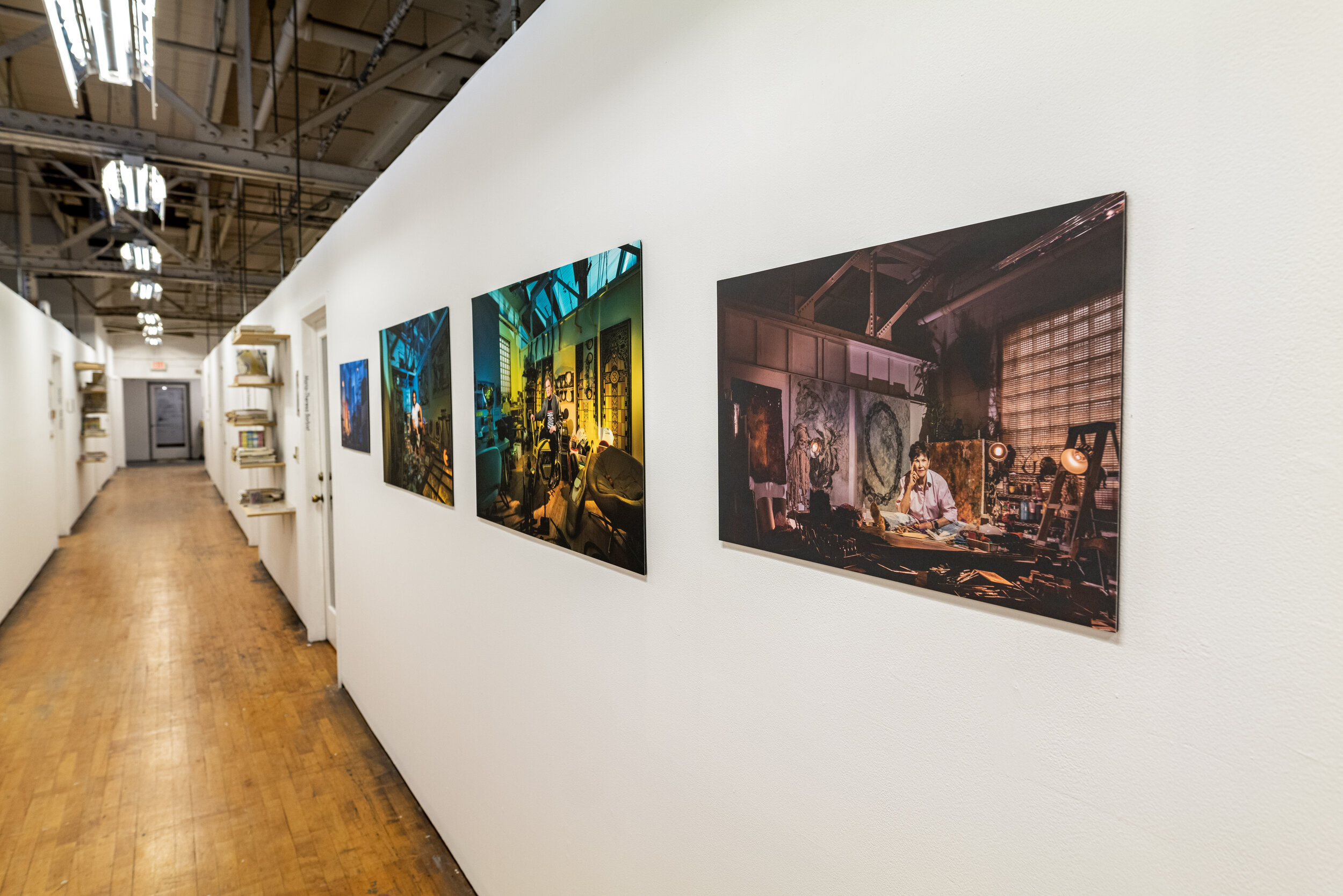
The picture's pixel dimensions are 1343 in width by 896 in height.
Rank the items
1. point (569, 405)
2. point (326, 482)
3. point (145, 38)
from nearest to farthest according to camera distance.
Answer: point (569, 405) < point (145, 38) < point (326, 482)

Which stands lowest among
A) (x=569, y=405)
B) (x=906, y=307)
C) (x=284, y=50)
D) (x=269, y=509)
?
(x=269, y=509)

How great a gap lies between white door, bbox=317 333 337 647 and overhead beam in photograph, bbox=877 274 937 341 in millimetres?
4572

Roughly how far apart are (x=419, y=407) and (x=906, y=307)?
89.3 inches

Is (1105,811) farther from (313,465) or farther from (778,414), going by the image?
(313,465)

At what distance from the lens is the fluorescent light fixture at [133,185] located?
12.5 feet

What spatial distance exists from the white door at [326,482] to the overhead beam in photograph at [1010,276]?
183 inches

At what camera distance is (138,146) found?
4.12 metres

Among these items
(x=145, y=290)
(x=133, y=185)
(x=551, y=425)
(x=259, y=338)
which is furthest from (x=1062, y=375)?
(x=145, y=290)

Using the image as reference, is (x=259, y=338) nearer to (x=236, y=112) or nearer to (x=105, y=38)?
(x=236, y=112)

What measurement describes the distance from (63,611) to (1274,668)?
25.8 ft

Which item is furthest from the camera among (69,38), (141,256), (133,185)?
(141,256)

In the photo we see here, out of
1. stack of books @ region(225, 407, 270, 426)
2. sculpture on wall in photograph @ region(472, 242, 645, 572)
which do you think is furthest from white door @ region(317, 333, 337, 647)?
sculpture on wall in photograph @ region(472, 242, 645, 572)

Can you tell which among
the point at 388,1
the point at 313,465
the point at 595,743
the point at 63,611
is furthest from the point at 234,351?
the point at 595,743

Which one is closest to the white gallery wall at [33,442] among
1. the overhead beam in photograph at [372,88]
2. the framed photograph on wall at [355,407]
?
the overhead beam in photograph at [372,88]
